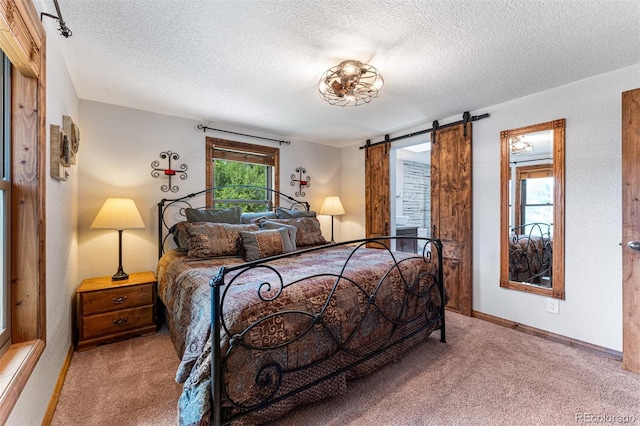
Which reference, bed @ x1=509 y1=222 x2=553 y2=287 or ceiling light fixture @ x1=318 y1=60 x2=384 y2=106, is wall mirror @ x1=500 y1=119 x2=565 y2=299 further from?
ceiling light fixture @ x1=318 y1=60 x2=384 y2=106

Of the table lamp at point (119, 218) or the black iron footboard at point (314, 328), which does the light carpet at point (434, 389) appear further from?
the table lamp at point (119, 218)

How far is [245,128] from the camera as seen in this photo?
148 inches

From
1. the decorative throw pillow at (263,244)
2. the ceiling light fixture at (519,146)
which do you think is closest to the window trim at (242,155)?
the decorative throw pillow at (263,244)

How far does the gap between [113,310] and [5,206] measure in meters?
1.48

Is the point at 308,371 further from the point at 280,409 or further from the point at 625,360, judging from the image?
the point at 625,360

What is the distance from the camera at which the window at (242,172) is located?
11.7 feet

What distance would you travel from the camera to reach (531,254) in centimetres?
276

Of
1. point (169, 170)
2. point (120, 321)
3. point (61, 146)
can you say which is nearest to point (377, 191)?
point (169, 170)

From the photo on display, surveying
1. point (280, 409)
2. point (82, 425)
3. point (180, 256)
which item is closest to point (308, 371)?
Result: point (280, 409)

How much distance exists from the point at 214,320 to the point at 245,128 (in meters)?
3.04

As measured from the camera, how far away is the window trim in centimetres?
349

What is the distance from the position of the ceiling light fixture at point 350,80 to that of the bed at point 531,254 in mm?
1986

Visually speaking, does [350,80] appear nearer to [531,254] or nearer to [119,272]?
[531,254]

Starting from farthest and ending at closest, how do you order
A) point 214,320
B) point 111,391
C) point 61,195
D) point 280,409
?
point 61,195, point 111,391, point 280,409, point 214,320
